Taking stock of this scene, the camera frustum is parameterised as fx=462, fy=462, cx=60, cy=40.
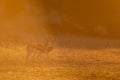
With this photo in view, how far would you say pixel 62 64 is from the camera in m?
13.7

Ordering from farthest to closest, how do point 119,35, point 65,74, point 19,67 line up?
point 119,35, point 19,67, point 65,74

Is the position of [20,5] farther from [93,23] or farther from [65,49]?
[65,49]

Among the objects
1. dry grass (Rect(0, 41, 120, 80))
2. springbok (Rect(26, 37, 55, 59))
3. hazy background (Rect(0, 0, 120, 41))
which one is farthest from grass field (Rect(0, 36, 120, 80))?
hazy background (Rect(0, 0, 120, 41))

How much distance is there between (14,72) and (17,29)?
9335 mm

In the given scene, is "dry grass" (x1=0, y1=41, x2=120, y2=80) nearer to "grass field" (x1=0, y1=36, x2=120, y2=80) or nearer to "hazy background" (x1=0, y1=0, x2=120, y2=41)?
"grass field" (x1=0, y1=36, x2=120, y2=80)

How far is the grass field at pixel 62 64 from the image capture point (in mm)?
11938

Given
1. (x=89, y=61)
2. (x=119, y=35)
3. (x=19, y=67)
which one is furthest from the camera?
(x=119, y=35)

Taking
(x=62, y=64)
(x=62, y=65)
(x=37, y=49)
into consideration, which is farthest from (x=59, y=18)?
(x=62, y=65)

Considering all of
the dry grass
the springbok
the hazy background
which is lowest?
the dry grass

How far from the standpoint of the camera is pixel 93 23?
21.7 meters

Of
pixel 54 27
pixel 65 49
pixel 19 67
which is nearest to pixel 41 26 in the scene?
pixel 54 27

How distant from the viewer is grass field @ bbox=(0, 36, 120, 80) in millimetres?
11938

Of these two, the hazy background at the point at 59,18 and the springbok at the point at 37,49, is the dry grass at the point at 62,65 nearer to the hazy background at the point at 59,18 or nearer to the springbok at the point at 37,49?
the springbok at the point at 37,49

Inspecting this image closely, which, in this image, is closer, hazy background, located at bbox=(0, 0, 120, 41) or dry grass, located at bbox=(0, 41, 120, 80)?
dry grass, located at bbox=(0, 41, 120, 80)
